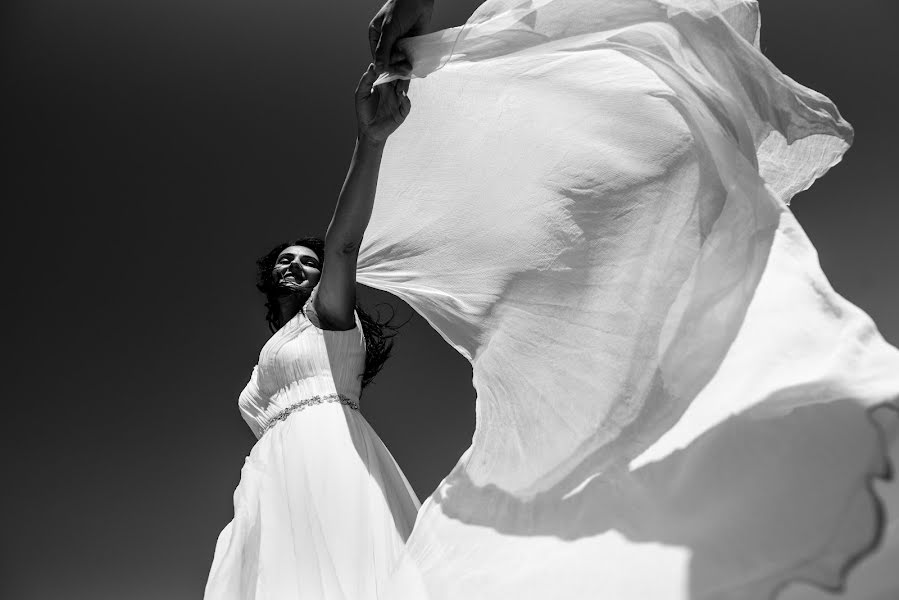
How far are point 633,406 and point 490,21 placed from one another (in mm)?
688

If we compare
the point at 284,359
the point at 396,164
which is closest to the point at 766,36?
the point at 396,164

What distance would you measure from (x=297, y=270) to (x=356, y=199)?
533mm

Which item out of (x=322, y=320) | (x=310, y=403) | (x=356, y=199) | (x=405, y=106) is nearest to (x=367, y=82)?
(x=405, y=106)

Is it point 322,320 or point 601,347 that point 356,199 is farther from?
point 601,347

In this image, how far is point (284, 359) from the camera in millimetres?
2064

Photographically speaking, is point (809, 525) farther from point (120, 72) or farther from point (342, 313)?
point (120, 72)

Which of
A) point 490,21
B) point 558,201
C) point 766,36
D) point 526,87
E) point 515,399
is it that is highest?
point 490,21

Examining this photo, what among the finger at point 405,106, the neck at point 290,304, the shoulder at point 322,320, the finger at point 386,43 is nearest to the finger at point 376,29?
the finger at point 386,43

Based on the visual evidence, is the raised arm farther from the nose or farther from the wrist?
the nose

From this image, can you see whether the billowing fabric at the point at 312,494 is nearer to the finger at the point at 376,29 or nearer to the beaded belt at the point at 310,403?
the beaded belt at the point at 310,403

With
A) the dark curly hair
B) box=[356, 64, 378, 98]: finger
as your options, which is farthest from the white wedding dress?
the dark curly hair

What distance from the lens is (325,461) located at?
1.89 meters

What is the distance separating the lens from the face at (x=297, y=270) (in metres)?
2.46

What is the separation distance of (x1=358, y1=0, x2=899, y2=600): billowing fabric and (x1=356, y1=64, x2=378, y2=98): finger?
0.42 ft
